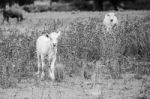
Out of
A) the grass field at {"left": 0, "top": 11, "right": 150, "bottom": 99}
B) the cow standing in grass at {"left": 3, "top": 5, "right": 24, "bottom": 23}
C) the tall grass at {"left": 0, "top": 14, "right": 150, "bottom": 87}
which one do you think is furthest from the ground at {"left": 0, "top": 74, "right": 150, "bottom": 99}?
the cow standing in grass at {"left": 3, "top": 5, "right": 24, "bottom": 23}

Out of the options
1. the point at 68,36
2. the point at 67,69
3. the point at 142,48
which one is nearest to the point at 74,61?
the point at 67,69

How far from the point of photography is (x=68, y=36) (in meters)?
14.9

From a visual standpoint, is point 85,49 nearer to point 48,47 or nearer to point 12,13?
point 48,47

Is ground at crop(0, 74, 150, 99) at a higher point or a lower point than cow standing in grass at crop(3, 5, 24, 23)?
lower

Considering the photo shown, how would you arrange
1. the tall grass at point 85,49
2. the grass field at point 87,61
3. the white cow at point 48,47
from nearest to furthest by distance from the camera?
the grass field at point 87,61 → the white cow at point 48,47 → the tall grass at point 85,49

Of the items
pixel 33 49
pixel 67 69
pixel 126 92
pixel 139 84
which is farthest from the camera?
pixel 33 49

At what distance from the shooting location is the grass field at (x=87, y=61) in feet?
37.6

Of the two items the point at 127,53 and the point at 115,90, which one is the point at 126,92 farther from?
the point at 127,53

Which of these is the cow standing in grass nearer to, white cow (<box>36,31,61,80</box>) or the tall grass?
the tall grass

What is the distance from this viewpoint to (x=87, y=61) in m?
14.3

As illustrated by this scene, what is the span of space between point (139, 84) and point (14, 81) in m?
3.20

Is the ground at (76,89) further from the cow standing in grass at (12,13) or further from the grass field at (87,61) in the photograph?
the cow standing in grass at (12,13)

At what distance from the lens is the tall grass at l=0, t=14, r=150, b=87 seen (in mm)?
12991

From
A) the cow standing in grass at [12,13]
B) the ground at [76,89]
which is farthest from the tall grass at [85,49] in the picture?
the cow standing in grass at [12,13]
